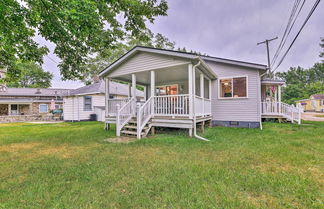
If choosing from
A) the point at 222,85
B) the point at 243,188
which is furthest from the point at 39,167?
the point at 222,85

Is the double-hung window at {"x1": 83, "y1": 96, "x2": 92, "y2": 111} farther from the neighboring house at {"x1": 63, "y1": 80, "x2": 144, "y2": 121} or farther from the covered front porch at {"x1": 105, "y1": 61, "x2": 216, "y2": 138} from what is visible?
the covered front porch at {"x1": 105, "y1": 61, "x2": 216, "y2": 138}

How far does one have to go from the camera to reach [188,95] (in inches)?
228

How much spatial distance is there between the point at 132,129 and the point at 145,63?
305 cm

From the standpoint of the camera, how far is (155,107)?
6.52 m

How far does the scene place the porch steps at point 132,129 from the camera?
6.00 meters

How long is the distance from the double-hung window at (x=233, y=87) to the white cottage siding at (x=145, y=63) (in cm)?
405

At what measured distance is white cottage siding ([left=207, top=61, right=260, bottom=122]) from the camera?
789cm

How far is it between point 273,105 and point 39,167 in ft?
38.9

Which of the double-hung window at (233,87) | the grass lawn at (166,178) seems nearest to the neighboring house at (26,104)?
the grass lawn at (166,178)

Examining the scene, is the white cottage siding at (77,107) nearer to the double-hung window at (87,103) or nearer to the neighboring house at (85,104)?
the neighboring house at (85,104)

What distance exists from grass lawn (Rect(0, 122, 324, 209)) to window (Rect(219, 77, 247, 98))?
4.41 metres

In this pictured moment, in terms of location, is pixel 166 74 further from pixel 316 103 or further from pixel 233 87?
pixel 316 103

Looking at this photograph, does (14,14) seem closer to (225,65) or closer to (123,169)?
(123,169)

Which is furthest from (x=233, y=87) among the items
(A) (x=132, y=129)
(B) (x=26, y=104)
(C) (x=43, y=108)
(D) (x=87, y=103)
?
(B) (x=26, y=104)
